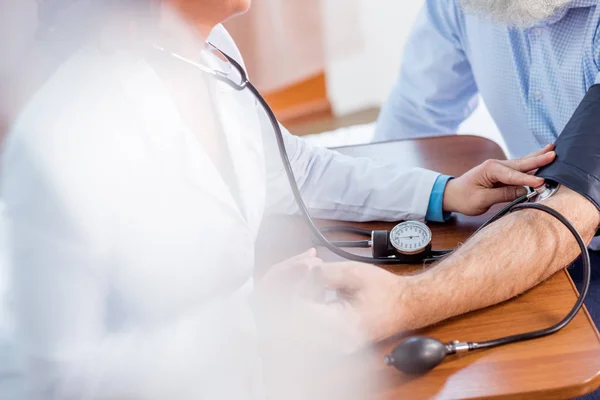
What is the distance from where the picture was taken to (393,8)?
2.71m

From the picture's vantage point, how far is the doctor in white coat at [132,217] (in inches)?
25.7

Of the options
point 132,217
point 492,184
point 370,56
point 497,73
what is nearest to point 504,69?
point 497,73

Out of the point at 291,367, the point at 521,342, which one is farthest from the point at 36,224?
the point at 521,342

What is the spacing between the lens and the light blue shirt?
3.91 ft

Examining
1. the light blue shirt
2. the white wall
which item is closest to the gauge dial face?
the light blue shirt

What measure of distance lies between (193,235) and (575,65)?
0.78 meters

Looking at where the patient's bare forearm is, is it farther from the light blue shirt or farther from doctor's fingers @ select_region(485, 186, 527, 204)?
the light blue shirt

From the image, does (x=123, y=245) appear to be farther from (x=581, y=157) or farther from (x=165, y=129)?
(x=581, y=157)

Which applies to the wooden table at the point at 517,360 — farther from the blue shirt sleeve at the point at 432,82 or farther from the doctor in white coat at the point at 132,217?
the blue shirt sleeve at the point at 432,82

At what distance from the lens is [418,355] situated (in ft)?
2.48

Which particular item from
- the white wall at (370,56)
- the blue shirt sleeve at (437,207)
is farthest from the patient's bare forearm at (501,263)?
the white wall at (370,56)

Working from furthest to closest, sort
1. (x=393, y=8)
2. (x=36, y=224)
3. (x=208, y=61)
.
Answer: (x=393, y=8)
(x=208, y=61)
(x=36, y=224)

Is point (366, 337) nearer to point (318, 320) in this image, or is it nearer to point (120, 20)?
point (318, 320)

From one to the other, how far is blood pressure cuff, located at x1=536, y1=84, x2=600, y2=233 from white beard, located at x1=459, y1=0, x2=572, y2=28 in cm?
23
